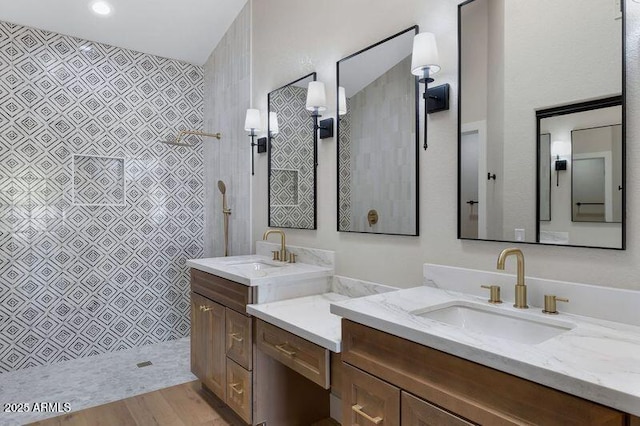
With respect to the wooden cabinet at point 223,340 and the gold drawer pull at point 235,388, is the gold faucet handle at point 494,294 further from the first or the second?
the gold drawer pull at point 235,388

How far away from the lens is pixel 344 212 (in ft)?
7.62

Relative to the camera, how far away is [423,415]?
3.74ft

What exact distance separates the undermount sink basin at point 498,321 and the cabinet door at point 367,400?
0.27 metres

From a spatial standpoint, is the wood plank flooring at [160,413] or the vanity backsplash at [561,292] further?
the wood plank flooring at [160,413]

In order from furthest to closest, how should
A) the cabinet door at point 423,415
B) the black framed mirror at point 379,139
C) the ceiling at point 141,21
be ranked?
the ceiling at point 141,21
the black framed mirror at point 379,139
the cabinet door at point 423,415

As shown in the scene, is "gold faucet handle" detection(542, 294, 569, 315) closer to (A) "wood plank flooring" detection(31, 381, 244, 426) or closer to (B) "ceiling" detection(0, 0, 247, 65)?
(A) "wood plank flooring" detection(31, 381, 244, 426)

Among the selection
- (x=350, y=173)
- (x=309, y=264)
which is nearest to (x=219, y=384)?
(x=309, y=264)

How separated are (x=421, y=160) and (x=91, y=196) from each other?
118 inches

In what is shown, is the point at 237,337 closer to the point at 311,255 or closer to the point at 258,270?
the point at 258,270

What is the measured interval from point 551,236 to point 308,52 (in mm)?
1904

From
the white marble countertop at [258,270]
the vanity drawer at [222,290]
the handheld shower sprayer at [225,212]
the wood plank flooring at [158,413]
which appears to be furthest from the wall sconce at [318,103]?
the wood plank flooring at [158,413]

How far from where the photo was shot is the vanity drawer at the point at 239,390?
2.12 meters

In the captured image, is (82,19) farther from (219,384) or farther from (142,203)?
(219,384)

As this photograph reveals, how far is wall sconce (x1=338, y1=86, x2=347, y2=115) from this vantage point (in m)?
2.31
